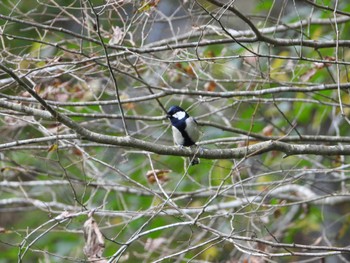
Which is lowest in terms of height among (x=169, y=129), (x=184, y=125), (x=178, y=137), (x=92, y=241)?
(x=169, y=129)

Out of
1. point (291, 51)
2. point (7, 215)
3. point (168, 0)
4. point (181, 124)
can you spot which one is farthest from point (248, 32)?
point (7, 215)

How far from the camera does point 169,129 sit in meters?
6.48

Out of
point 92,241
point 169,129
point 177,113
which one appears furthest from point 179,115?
point 92,241

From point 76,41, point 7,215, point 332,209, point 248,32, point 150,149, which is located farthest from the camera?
point 7,215

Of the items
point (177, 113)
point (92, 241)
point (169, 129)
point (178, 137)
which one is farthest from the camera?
point (169, 129)

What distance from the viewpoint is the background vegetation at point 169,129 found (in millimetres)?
3793

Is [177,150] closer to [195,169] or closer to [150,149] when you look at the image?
[150,149]

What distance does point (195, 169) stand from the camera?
660cm

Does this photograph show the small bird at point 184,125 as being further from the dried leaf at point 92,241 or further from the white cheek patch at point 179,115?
the dried leaf at point 92,241

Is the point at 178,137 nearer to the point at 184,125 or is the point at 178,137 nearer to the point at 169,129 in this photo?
the point at 184,125

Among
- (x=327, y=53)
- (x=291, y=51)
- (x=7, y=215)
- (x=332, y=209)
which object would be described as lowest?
(x=7, y=215)

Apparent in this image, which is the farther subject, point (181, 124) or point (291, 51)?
point (291, 51)

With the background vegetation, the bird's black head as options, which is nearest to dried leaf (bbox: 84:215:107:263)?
the background vegetation

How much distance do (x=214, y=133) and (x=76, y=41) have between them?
2.06 m
